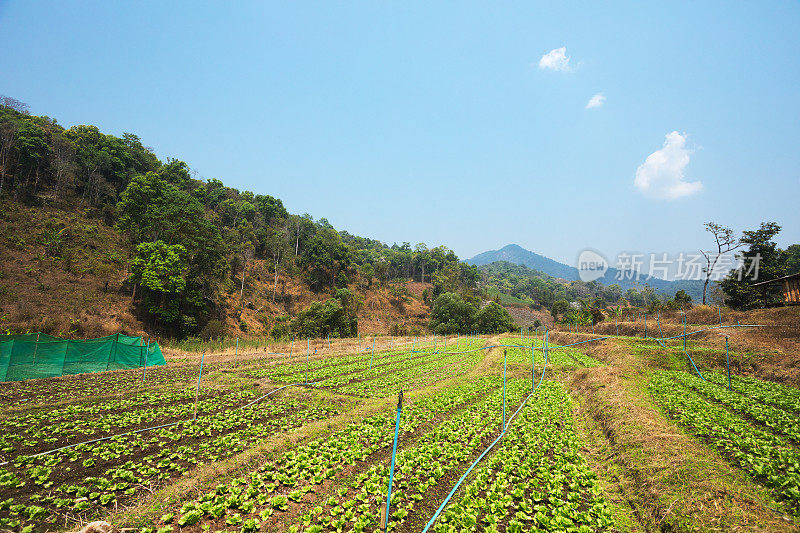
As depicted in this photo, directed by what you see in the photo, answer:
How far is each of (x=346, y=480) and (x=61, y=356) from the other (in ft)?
71.7

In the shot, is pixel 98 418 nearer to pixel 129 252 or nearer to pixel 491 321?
pixel 129 252

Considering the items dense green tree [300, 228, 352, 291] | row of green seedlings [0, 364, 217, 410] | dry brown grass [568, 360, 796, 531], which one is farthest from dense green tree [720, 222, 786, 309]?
dense green tree [300, 228, 352, 291]

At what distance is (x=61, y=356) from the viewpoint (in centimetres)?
1831

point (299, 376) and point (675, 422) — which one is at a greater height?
point (675, 422)

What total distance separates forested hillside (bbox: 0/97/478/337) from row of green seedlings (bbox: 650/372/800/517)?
129 feet

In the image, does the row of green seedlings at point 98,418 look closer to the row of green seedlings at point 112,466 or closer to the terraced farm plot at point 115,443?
the terraced farm plot at point 115,443

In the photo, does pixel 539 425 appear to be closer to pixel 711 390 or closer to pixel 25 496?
pixel 711 390

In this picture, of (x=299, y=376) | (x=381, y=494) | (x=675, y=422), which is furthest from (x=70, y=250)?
(x=675, y=422)

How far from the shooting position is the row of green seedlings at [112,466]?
5.77m

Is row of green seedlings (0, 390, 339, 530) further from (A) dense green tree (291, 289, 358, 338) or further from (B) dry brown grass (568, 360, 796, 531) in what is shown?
(A) dense green tree (291, 289, 358, 338)

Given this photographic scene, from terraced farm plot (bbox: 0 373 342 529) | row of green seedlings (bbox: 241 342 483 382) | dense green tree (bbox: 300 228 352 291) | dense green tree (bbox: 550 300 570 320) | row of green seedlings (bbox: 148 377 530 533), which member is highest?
dense green tree (bbox: 300 228 352 291)

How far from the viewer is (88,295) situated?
3666 cm

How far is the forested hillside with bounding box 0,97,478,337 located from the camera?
35906 mm

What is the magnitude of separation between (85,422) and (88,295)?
1491 inches
